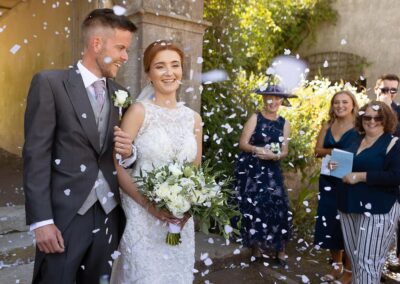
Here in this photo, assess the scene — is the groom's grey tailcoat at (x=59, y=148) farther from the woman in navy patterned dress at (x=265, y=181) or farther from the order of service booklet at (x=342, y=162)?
the woman in navy patterned dress at (x=265, y=181)

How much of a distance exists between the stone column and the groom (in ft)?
7.56

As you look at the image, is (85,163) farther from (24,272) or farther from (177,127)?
(24,272)

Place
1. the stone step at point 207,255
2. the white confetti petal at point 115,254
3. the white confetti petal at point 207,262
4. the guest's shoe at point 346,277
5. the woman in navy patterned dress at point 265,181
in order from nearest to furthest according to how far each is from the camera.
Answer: the white confetti petal at point 115,254
the stone step at point 207,255
the guest's shoe at point 346,277
the white confetti petal at point 207,262
the woman in navy patterned dress at point 265,181

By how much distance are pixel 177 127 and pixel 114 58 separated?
2.15 feet

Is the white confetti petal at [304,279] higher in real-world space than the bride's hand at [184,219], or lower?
lower

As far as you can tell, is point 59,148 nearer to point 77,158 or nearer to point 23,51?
point 77,158

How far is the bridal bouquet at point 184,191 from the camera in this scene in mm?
2219

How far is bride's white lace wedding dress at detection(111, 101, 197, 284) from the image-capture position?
2525mm

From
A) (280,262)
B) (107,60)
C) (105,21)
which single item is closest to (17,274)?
(107,60)

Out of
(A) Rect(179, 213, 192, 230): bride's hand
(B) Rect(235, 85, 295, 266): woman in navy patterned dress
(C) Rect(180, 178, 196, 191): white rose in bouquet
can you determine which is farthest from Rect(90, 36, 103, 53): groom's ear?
(B) Rect(235, 85, 295, 266): woman in navy patterned dress

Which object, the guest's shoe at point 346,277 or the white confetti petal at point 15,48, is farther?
the white confetti petal at point 15,48

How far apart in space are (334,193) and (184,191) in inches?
102

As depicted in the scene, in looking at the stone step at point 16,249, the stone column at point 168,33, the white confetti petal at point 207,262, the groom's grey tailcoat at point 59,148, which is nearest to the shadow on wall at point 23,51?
the stone column at point 168,33

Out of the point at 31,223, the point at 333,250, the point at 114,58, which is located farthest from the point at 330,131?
the point at 31,223
